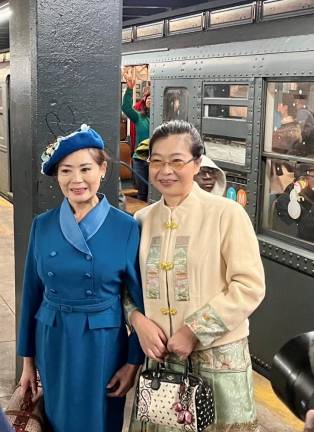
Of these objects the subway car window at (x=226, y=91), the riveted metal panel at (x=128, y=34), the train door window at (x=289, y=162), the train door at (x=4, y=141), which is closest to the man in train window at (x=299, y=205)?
the train door window at (x=289, y=162)

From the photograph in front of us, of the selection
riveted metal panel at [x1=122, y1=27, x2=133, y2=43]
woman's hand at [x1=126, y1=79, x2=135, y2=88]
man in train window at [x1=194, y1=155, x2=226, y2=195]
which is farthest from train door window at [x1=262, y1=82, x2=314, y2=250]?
riveted metal panel at [x1=122, y1=27, x2=133, y2=43]

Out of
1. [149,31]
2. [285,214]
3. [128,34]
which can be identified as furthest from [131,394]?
[128,34]

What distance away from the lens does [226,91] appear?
519 centimetres

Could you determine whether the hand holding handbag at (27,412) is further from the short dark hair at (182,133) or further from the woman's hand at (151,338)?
the short dark hair at (182,133)

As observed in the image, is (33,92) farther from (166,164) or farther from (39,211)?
(166,164)

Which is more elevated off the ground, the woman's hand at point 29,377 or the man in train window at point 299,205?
the man in train window at point 299,205

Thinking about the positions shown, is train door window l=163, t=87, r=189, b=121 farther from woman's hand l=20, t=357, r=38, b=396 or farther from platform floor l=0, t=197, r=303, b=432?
woman's hand l=20, t=357, r=38, b=396

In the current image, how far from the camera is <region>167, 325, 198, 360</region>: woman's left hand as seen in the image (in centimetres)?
219

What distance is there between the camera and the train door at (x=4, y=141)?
12.5 m

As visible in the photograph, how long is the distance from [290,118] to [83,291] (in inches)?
105

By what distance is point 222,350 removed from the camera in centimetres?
225

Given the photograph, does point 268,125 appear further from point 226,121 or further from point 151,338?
point 151,338

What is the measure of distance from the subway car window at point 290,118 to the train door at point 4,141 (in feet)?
28.7

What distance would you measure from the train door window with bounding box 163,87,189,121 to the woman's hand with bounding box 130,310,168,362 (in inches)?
148
